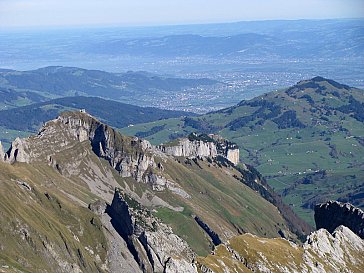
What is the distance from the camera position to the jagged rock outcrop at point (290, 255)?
104938mm

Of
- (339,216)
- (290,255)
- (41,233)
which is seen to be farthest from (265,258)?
(41,233)

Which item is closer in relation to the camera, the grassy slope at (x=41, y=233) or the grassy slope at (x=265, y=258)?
the grassy slope at (x=265, y=258)

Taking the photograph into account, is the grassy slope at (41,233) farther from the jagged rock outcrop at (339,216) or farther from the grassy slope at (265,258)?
the jagged rock outcrop at (339,216)

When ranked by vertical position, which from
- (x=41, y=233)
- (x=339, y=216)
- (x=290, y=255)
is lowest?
(x=41, y=233)

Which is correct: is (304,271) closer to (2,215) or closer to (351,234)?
(351,234)

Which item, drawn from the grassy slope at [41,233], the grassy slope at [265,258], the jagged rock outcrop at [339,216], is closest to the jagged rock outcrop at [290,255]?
the grassy slope at [265,258]

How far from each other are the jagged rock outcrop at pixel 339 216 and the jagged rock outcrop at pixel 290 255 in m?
9.62

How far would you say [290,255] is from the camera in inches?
4432

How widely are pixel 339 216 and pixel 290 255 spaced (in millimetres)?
32002

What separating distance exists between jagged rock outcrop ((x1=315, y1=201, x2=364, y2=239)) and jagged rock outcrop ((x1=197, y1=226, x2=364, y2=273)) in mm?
9618

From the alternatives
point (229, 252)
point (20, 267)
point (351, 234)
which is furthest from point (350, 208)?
point (20, 267)

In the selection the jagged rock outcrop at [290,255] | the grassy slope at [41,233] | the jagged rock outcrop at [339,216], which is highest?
the jagged rock outcrop at [290,255]

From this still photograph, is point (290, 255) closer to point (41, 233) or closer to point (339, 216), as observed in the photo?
point (339, 216)

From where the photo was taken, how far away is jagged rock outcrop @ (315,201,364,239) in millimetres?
134137
